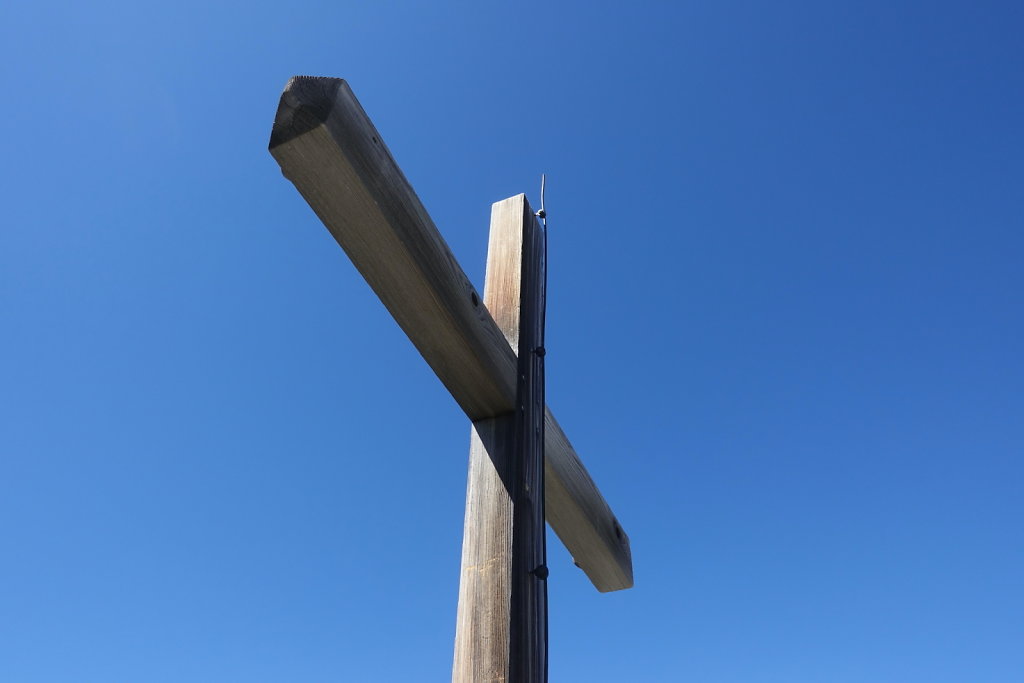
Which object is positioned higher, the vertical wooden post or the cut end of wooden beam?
the cut end of wooden beam

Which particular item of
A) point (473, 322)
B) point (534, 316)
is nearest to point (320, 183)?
point (473, 322)

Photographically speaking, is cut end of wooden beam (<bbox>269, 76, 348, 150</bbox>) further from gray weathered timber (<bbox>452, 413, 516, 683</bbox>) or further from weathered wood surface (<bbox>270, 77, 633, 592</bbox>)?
gray weathered timber (<bbox>452, 413, 516, 683</bbox>)

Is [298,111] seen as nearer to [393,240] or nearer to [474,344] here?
[393,240]

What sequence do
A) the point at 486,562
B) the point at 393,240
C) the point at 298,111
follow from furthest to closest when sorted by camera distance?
the point at 486,562
the point at 393,240
the point at 298,111

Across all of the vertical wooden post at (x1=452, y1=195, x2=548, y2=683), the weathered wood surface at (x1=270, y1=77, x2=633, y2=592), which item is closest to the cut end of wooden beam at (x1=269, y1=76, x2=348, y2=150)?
the weathered wood surface at (x1=270, y1=77, x2=633, y2=592)

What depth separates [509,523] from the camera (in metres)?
1.49

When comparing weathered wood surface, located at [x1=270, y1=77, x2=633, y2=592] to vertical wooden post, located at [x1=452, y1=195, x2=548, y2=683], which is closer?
weathered wood surface, located at [x1=270, y1=77, x2=633, y2=592]

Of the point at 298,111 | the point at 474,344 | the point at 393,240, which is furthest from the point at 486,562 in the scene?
the point at 298,111

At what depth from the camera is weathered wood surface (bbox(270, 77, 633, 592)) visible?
1177 mm

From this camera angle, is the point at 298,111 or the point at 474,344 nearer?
the point at 298,111

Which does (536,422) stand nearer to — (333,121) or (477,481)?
(477,481)

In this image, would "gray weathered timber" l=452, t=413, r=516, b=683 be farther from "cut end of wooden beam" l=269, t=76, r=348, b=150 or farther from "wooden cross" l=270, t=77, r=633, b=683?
"cut end of wooden beam" l=269, t=76, r=348, b=150

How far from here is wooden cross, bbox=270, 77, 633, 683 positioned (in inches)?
47.7

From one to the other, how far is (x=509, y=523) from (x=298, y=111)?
0.81m
